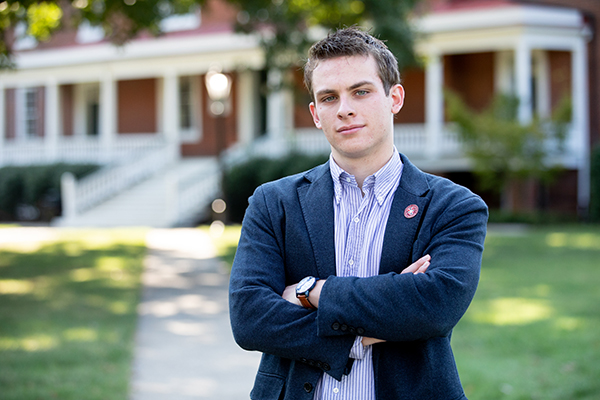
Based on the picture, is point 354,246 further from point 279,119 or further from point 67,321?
point 279,119

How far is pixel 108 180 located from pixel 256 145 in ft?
15.5

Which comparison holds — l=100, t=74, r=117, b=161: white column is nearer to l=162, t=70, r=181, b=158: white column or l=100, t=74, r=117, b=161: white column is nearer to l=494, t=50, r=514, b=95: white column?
l=162, t=70, r=181, b=158: white column

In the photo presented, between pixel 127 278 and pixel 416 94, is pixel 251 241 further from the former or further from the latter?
pixel 416 94

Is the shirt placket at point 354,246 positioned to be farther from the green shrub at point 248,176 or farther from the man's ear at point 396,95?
the green shrub at point 248,176

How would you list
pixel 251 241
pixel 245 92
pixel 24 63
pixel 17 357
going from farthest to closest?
pixel 24 63, pixel 245 92, pixel 17 357, pixel 251 241

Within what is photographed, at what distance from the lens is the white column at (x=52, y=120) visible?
23.6m

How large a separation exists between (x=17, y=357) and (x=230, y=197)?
12.9 metres

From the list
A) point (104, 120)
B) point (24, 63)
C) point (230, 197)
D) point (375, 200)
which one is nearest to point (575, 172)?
point (230, 197)

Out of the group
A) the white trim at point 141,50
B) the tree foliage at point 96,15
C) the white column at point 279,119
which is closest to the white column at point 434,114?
the white column at point 279,119

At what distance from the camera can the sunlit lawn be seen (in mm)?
5105

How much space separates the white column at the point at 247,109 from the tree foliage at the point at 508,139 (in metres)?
8.37

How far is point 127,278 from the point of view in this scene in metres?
10.1

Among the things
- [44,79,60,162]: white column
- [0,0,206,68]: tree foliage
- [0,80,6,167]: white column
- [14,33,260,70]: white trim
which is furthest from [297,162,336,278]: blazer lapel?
[0,80,6,167]: white column

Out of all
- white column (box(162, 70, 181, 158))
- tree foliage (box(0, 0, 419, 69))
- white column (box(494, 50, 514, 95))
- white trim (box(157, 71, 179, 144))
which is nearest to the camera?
tree foliage (box(0, 0, 419, 69))
